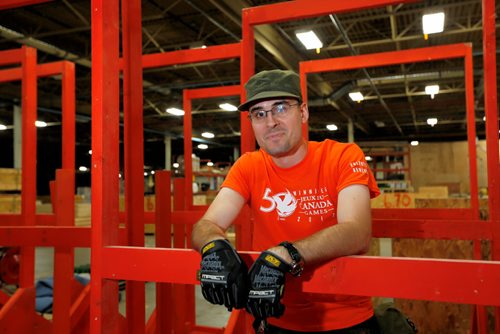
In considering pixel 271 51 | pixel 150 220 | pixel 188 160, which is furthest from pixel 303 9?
pixel 271 51

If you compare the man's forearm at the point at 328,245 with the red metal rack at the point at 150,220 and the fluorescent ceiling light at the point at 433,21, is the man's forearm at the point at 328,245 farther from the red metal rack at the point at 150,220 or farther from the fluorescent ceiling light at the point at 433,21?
Result: the fluorescent ceiling light at the point at 433,21

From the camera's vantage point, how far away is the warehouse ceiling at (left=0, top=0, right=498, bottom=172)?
9.34m

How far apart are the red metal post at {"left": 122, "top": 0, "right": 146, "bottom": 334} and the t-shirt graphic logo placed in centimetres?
75

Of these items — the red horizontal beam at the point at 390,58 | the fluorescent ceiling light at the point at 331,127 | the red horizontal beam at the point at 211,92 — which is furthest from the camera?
the fluorescent ceiling light at the point at 331,127

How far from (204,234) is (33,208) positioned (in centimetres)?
252

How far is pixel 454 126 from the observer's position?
950 inches

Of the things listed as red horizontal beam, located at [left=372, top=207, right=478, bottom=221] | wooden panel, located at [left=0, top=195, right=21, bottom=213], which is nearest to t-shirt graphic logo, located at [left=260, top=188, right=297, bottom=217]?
red horizontal beam, located at [left=372, top=207, right=478, bottom=221]

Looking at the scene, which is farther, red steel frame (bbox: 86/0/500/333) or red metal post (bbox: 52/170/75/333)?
red metal post (bbox: 52/170/75/333)

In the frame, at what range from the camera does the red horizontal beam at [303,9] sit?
2.70m

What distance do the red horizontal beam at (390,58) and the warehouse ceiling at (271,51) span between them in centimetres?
411

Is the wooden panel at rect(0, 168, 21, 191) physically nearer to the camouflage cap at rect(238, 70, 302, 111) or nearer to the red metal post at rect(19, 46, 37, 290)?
the red metal post at rect(19, 46, 37, 290)

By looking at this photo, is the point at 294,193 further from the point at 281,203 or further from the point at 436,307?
the point at 436,307

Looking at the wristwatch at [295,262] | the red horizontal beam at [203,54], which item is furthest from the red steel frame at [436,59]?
the wristwatch at [295,262]

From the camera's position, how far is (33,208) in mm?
3787
